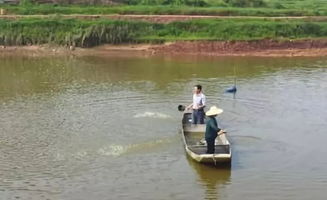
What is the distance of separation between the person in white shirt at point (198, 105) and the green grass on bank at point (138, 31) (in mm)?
22160

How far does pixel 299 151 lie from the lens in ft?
60.3

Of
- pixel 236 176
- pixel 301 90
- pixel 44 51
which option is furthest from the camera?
pixel 44 51

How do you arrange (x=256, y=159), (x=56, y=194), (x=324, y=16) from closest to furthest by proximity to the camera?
(x=56, y=194) → (x=256, y=159) → (x=324, y=16)

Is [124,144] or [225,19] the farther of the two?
[225,19]

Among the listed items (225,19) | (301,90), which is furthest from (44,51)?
(301,90)

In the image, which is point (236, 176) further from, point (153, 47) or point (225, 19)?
point (225, 19)

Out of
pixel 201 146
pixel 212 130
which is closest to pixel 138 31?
pixel 201 146

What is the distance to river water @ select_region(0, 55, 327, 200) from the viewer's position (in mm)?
15586

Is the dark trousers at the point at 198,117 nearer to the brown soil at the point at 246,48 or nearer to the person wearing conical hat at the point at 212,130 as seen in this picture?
the person wearing conical hat at the point at 212,130

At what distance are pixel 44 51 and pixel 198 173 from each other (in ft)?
87.3

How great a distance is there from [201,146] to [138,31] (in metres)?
26.3

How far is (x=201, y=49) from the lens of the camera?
4081 centimetres

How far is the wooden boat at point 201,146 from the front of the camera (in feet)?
54.6

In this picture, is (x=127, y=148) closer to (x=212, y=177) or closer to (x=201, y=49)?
(x=212, y=177)
